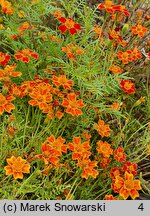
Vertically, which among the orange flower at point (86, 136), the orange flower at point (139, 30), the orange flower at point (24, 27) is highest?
the orange flower at point (139, 30)

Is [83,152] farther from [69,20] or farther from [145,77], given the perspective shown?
[145,77]

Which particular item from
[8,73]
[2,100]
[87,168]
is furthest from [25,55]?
[87,168]

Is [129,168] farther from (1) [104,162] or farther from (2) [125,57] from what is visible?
(2) [125,57]

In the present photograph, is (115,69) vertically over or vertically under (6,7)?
under

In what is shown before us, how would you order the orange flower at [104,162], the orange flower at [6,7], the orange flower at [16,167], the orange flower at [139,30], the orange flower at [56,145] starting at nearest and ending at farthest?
1. the orange flower at [16,167]
2. the orange flower at [56,145]
3. the orange flower at [104,162]
4. the orange flower at [6,7]
5. the orange flower at [139,30]

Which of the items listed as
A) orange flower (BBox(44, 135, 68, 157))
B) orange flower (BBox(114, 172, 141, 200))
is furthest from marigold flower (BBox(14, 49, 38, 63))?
orange flower (BBox(114, 172, 141, 200))

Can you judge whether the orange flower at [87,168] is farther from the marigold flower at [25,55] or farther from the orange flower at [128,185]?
the marigold flower at [25,55]

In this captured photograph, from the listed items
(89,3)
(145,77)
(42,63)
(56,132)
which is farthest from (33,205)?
(89,3)

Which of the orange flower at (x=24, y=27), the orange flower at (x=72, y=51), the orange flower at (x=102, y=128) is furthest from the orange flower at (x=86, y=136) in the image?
the orange flower at (x=24, y=27)
